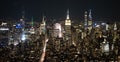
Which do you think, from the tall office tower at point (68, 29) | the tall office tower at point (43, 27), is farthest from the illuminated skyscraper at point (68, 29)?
the tall office tower at point (43, 27)

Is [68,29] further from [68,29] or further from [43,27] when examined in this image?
[43,27]

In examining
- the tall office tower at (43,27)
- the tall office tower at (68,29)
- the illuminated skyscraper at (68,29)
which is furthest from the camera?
the tall office tower at (43,27)

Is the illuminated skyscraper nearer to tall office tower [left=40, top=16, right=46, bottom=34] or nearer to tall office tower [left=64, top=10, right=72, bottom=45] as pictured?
tall office tower [left=64, top=10, right=72, bottom=45]

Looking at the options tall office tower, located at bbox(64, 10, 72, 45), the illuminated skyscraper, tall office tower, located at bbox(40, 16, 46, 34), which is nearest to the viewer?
tall office tower, located at bbox(64, 10, 72, 45)

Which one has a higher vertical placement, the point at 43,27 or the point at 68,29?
the point at 43,27


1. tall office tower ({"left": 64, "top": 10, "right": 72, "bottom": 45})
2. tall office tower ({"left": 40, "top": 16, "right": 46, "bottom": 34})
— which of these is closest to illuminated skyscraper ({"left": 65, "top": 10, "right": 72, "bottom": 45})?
tall office tower ({"left": 64, "top": 10, "right": 72, "bottom": 45})

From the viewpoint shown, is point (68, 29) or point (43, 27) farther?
point (43, 27)

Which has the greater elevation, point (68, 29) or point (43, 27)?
point (43, 27)

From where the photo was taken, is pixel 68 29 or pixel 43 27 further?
pixel 43 27

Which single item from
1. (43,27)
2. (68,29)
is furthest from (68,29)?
(43,27)

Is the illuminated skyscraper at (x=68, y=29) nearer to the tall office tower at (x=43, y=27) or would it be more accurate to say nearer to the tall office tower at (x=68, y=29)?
the tall office tower at (x=68, y=29)

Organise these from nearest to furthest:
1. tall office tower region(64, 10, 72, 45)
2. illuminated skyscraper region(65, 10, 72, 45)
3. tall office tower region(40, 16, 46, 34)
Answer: tall office tower region(64, 10, 72, 45) < illuminated skyscraper region(65, 10, 72, 45) < tall office tower region(40, 16, 46, 34)
